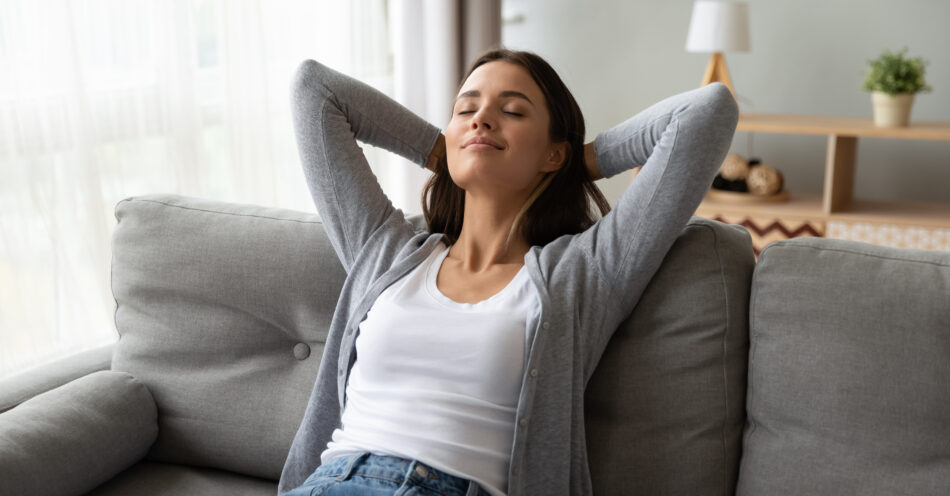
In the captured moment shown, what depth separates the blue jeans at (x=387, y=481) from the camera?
4.29 ft

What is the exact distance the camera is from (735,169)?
3.39m

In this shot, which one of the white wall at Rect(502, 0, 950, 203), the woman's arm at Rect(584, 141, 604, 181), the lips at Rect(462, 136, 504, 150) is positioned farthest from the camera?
the white wall at Rect(502, 0, 950, 203)

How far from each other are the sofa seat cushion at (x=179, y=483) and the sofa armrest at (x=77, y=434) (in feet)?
0.10

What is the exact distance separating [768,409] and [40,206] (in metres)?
1.70

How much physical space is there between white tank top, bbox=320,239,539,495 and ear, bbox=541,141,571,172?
0.81 feet

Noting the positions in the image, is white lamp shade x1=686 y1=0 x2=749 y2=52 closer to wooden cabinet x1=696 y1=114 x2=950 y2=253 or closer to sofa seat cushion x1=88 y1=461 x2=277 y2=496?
wooden cabinet x1=696 y1=114 x2=950 y2=253

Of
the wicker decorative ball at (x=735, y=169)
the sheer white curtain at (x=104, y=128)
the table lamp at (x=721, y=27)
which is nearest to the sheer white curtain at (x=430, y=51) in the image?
the sheer white curtain at (x=104, y=128)

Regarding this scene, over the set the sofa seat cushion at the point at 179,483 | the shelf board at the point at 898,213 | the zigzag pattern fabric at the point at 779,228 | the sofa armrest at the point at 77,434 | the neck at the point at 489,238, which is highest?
the neck at the point at 489,238

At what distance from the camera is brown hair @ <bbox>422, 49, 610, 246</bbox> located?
1.58 metres

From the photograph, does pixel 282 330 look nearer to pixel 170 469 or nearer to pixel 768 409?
pixel 170 469

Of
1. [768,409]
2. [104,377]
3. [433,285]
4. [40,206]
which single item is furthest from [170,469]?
[768,409]

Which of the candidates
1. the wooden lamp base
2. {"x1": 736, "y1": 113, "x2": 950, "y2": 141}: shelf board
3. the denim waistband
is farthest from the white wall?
the denim waistband

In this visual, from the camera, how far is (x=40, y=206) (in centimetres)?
219

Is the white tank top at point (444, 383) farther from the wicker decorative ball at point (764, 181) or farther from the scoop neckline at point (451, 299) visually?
the wicker decorative ball at point (764, 181)
